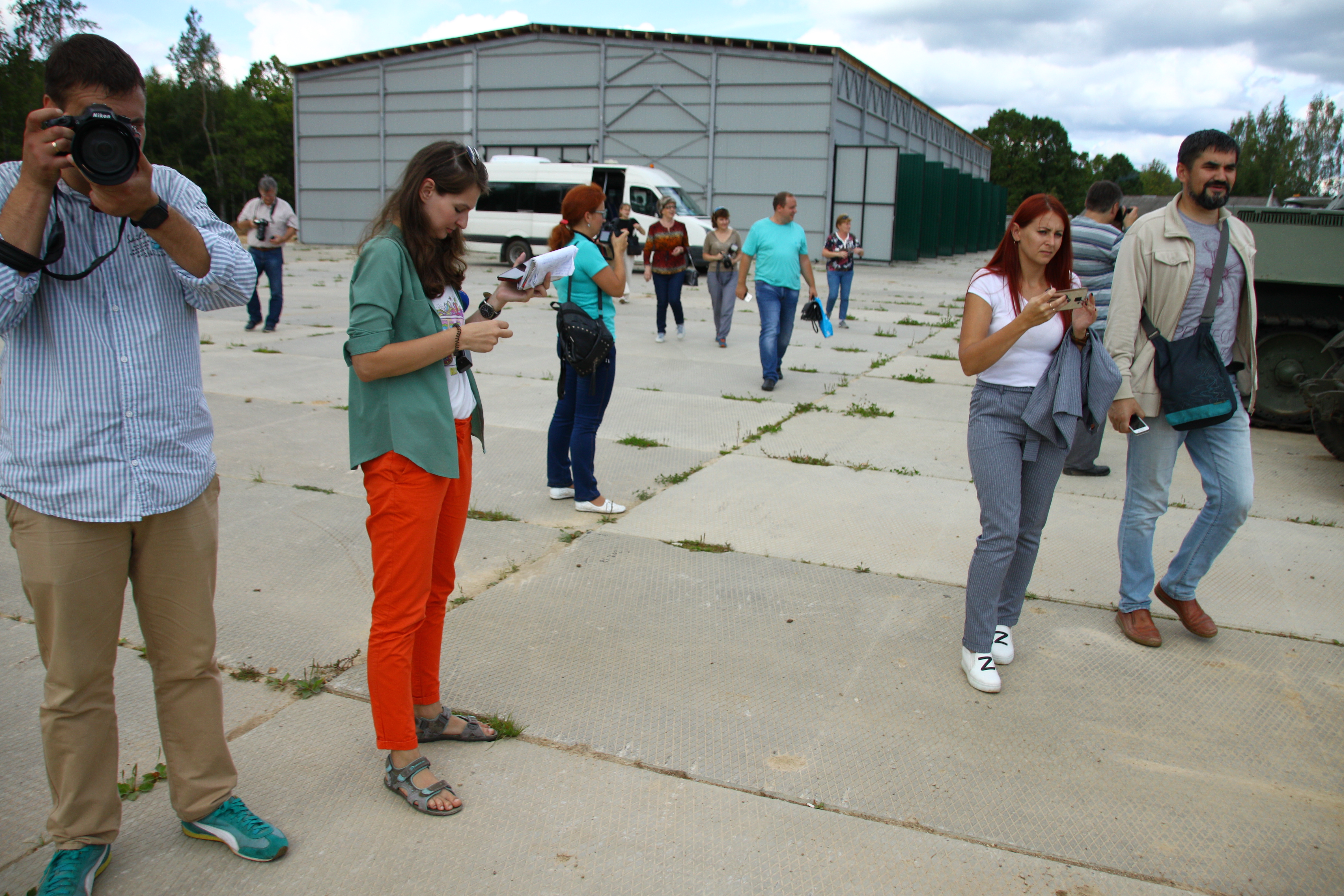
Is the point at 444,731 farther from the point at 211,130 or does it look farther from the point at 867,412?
the point at 211,130

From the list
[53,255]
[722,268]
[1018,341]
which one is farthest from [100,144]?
[722,268]

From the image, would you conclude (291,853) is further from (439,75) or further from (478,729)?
(439,75)

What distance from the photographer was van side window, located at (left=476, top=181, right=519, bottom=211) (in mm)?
22922

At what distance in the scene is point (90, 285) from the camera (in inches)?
82.3

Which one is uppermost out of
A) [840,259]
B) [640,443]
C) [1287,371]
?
[840,259]

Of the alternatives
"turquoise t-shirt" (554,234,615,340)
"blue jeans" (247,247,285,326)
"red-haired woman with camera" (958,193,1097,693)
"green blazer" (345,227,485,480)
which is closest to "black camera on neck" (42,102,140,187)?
"green blazer" (345,227,485,480)

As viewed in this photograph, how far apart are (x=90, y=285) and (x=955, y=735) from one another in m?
2.82

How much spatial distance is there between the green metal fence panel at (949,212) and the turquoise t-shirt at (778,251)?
27320 millimetres

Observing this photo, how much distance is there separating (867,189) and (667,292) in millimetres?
17595

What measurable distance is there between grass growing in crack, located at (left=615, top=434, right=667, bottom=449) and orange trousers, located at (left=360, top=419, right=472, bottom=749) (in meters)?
4.10

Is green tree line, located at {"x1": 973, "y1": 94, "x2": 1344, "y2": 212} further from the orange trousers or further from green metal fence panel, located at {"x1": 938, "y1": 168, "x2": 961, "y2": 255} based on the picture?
the orange trousers

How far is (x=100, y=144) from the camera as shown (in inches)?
72.5

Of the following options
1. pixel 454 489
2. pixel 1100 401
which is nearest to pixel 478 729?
pixel 454 489

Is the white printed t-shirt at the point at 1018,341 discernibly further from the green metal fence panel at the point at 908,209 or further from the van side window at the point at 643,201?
the green metal fence panel at the point at 908,209
